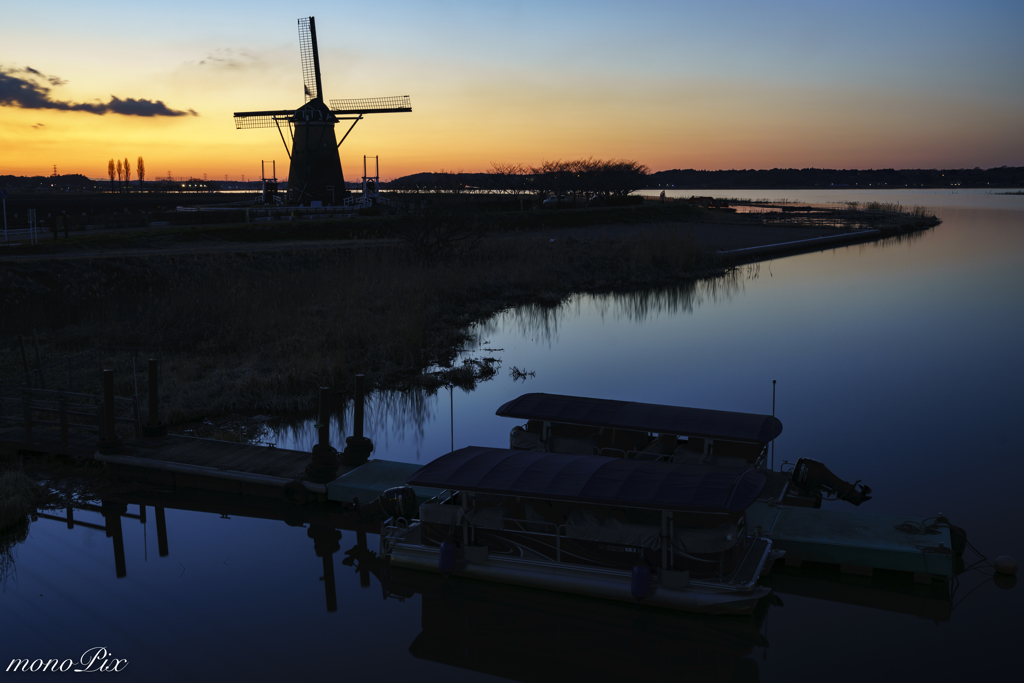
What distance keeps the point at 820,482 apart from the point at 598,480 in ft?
18.5

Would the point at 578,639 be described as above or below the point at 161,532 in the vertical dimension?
below

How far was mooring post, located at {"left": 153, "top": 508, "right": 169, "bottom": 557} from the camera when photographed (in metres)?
14.1

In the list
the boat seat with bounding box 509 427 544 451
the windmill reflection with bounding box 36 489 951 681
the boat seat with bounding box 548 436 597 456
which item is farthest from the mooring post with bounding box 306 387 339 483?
the boat seat with bounding box 548 436 597 456

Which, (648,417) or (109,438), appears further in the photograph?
(109,438)

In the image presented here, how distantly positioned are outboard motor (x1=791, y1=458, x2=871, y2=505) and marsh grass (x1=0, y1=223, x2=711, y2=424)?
41.6ft

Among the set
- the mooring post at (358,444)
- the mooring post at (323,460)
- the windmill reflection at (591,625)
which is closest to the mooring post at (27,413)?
the windmill reflection at (591,625)

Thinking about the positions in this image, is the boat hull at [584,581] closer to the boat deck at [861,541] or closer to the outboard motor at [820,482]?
→ the boat deck at [861,541]

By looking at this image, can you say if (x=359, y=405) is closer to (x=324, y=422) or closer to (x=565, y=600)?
(x=324, y=422)

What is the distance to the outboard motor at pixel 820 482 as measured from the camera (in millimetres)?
A: 14797

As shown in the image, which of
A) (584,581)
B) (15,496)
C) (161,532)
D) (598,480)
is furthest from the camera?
(161,532)

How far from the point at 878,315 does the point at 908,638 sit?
29851 millimetres

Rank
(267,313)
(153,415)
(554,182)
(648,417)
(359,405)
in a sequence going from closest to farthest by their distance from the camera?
(648,417) → (359,405) → (153,415) → (267,313) → (554,182)

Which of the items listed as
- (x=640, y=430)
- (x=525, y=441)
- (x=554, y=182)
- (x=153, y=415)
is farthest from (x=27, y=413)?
(x=554, y=182)

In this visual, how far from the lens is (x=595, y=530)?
456 inches
